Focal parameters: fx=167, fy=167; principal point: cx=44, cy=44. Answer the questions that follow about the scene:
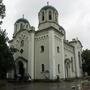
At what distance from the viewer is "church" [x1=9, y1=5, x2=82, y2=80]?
31.6 metres

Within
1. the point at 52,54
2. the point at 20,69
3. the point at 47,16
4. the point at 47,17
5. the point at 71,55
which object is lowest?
the point at 20,69

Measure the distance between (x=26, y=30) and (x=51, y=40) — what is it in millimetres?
7039

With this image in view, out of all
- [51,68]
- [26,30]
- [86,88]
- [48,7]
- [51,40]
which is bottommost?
[86,88]

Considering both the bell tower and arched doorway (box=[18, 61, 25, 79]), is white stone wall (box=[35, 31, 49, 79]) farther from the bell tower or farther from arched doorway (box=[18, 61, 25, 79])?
arched doorway (box=[18, 61, 25, 79])

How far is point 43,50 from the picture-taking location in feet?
108

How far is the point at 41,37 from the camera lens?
34.0m

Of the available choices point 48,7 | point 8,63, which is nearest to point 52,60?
point 8,63

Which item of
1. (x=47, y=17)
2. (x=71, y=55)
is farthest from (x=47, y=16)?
(x=71, y=55)

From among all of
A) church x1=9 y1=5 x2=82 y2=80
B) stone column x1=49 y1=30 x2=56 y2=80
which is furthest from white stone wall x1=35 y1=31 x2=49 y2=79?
stone column x1=49 y1=30 x2=56 y2=80

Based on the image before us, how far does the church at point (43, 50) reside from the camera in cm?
3161

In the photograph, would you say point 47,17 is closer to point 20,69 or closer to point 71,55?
point 71,55

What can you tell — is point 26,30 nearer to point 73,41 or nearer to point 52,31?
point 52,31

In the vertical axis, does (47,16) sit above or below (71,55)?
above

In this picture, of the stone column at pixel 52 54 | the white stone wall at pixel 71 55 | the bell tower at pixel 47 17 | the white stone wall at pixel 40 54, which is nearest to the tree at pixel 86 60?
the white stone wall at pixel 71 55
